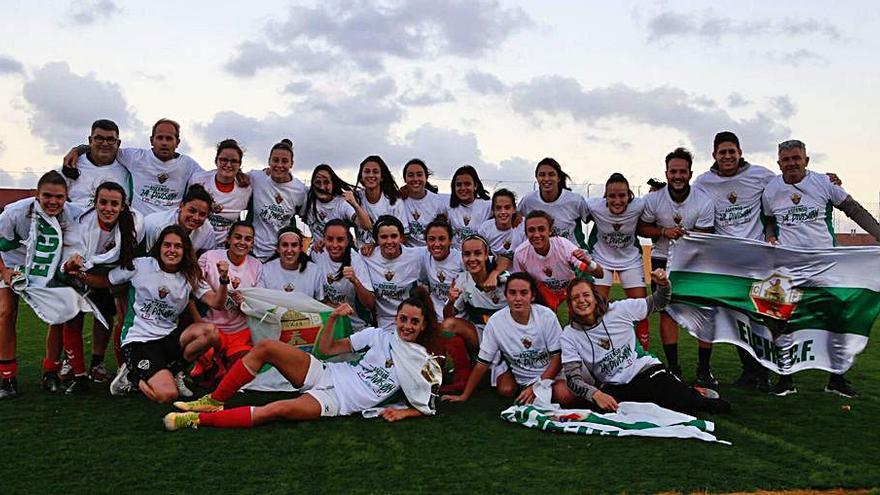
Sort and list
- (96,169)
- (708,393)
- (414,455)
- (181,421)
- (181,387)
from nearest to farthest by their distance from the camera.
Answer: (414,455) → (181,421) → (708,393) → (181,387) → (96,169)

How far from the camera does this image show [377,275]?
6.02 m

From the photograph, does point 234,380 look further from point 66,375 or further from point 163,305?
point 66,375

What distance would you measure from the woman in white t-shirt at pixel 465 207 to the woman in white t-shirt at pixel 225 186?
1816 mm

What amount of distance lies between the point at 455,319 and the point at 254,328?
1545 millimetres

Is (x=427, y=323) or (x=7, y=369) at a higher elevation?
(x=427, y=323)

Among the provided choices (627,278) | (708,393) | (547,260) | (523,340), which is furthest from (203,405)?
(627,278)

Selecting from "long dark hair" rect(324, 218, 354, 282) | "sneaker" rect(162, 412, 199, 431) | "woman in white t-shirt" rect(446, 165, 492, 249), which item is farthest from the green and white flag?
"sneaker" rect(162, 412, 199, 431)

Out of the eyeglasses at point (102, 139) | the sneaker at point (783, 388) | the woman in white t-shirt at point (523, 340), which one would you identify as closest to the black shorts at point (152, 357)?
the eyeglasses at point (102, 139)

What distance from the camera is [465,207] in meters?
6.71

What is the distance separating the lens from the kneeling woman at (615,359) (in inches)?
188

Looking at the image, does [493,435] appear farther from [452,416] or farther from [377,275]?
[377,275]

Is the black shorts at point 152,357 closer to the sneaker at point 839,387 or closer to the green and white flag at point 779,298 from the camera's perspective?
the green and white flag at point 779,298

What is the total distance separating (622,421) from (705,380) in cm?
191

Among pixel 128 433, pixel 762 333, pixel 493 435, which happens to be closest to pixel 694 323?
pixel 762 333
